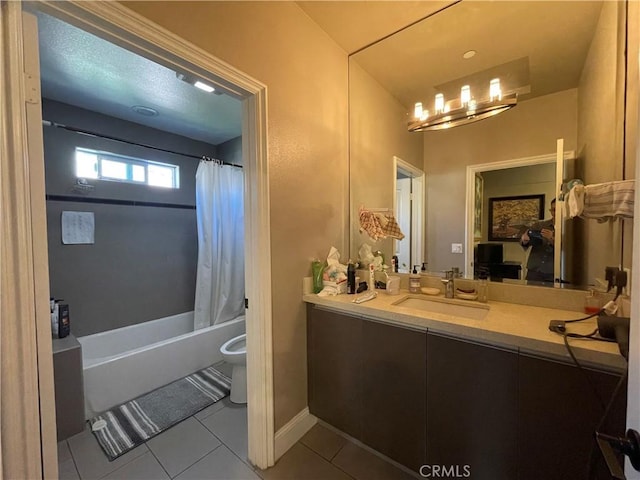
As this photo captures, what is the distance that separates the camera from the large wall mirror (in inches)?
47.3

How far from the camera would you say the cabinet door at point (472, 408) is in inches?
40.4

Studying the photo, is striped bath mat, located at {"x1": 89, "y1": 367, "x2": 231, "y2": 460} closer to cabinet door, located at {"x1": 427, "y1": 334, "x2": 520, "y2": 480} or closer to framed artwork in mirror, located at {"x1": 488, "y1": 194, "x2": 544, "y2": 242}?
cabinet door, located at {"x1": 427, "y1": 334, "x2": 520, "y2": 480}

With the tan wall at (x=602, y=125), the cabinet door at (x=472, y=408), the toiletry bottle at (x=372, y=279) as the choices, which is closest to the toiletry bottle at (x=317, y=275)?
the toiletry bottle at (x=372, y=279)

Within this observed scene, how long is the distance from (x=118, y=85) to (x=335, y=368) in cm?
276

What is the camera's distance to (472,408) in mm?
1103

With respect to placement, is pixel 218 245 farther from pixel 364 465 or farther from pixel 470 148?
pixel 470 148

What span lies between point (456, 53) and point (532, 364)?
5.94 feet

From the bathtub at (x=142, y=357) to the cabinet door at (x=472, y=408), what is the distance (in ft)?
6.84

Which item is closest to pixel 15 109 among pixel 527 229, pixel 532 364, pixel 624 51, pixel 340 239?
pixel 340 239

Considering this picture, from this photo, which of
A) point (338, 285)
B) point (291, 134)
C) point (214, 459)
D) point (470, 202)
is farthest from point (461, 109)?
point (214, 459)

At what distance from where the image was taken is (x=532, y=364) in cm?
98

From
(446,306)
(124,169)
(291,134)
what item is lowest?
(446,306)

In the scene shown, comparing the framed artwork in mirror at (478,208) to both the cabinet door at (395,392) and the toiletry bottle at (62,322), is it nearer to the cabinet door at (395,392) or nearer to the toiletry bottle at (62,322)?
the cabinet door at (395,392)

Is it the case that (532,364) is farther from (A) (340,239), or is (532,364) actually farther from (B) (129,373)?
(B) (129,373)
